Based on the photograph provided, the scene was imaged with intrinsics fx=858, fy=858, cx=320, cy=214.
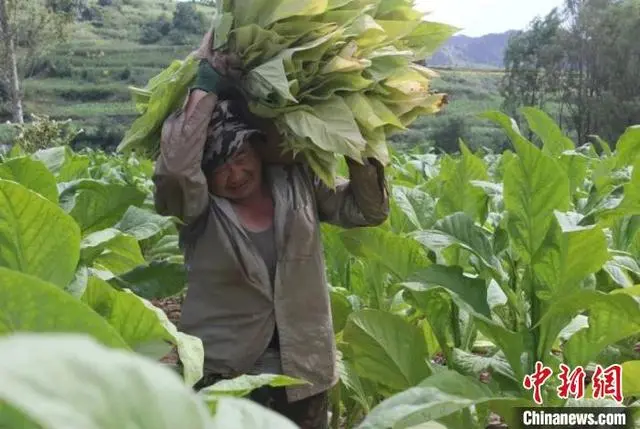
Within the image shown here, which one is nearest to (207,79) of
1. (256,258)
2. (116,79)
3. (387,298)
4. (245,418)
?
(256,258)

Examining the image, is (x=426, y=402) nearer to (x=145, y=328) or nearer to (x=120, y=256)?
(x=145, y=328)

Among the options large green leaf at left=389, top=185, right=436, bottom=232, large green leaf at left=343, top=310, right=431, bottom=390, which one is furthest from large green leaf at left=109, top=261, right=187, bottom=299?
large green leaf at left=389, top=185, right=436, bottom=232

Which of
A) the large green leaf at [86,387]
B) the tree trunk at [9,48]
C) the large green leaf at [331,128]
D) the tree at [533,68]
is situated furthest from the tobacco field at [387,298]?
the tree at [533,68]

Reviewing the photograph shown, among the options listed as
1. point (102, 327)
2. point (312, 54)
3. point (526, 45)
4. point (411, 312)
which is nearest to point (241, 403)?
point (102, 327)

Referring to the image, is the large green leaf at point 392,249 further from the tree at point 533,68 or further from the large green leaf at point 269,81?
the tree at point 533,68

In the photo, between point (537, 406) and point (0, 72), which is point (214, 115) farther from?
point (0, 72)

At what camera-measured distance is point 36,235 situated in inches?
41.9

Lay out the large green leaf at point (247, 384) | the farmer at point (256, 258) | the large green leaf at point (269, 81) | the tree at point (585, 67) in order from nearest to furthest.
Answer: the large green leaf at point (247, 384) < the large green leaf at point (269, 81) < the farmer at point (256, 258) < the tree at point (585, 67)

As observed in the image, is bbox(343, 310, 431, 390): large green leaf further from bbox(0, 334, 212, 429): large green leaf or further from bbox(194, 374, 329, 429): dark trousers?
bbox(0, 334, 212, 429): large green leaf

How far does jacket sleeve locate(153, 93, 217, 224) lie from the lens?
1946 millimetres

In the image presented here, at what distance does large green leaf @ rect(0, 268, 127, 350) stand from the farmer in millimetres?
1337

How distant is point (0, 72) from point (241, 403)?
31032mm

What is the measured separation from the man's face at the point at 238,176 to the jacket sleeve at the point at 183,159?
0.08 m

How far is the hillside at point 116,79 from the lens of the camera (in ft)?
117
